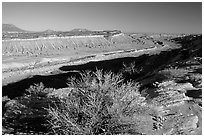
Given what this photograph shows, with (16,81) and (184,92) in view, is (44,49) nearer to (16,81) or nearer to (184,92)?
(16,81)

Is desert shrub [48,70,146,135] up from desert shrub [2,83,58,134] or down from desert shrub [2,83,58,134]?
up

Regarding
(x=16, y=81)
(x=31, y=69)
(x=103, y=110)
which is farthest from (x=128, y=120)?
(x=31, y=69)

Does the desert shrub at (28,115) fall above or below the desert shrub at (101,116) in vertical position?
below

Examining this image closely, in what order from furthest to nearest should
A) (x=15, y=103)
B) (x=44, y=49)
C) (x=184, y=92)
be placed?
1. (x=44, y=49)
2. (x=15, y=103)
3. (x=184, y=92)

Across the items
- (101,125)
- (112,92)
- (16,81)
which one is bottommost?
(16,81)

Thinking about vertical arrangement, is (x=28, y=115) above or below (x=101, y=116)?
below

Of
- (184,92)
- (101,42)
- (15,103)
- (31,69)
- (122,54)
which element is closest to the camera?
(184,92)

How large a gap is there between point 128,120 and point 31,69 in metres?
34.2

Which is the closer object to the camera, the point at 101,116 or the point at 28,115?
the point at 101,116

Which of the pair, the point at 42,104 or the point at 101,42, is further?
the point at 101,42

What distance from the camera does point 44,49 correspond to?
7231cm

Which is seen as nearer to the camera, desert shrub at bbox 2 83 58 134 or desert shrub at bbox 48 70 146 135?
desert shrub at bbox 48 70 146 135

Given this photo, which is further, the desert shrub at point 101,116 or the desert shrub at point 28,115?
the desert shrub at point 28,115

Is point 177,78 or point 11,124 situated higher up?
point 177,78
